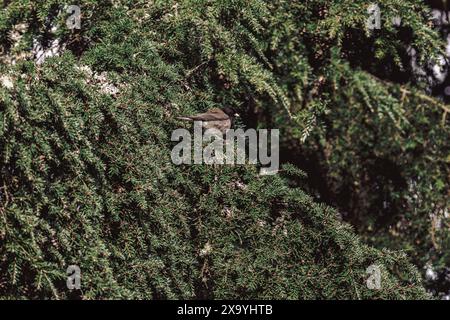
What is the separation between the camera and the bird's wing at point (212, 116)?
6.20 ft

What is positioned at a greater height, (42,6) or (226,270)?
(42,6)

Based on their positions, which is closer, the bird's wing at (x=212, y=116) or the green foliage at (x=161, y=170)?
the green foliage at (x=161, y=170)

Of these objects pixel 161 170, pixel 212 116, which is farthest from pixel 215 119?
pixel 161 170

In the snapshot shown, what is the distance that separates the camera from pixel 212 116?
193cm

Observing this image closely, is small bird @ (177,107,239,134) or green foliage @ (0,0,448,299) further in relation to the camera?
small bird @ (177,107,239,134)

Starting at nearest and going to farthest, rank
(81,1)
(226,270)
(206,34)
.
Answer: (226,270) → (206,34) → (81,1)

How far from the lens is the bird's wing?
6.20 feet

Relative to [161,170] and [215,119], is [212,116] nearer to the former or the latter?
[215,119]

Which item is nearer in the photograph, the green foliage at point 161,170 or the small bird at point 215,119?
the green foliage at point 161,170

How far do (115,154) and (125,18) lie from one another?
1.97 ft

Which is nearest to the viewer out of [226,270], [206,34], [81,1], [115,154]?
[115,154]
